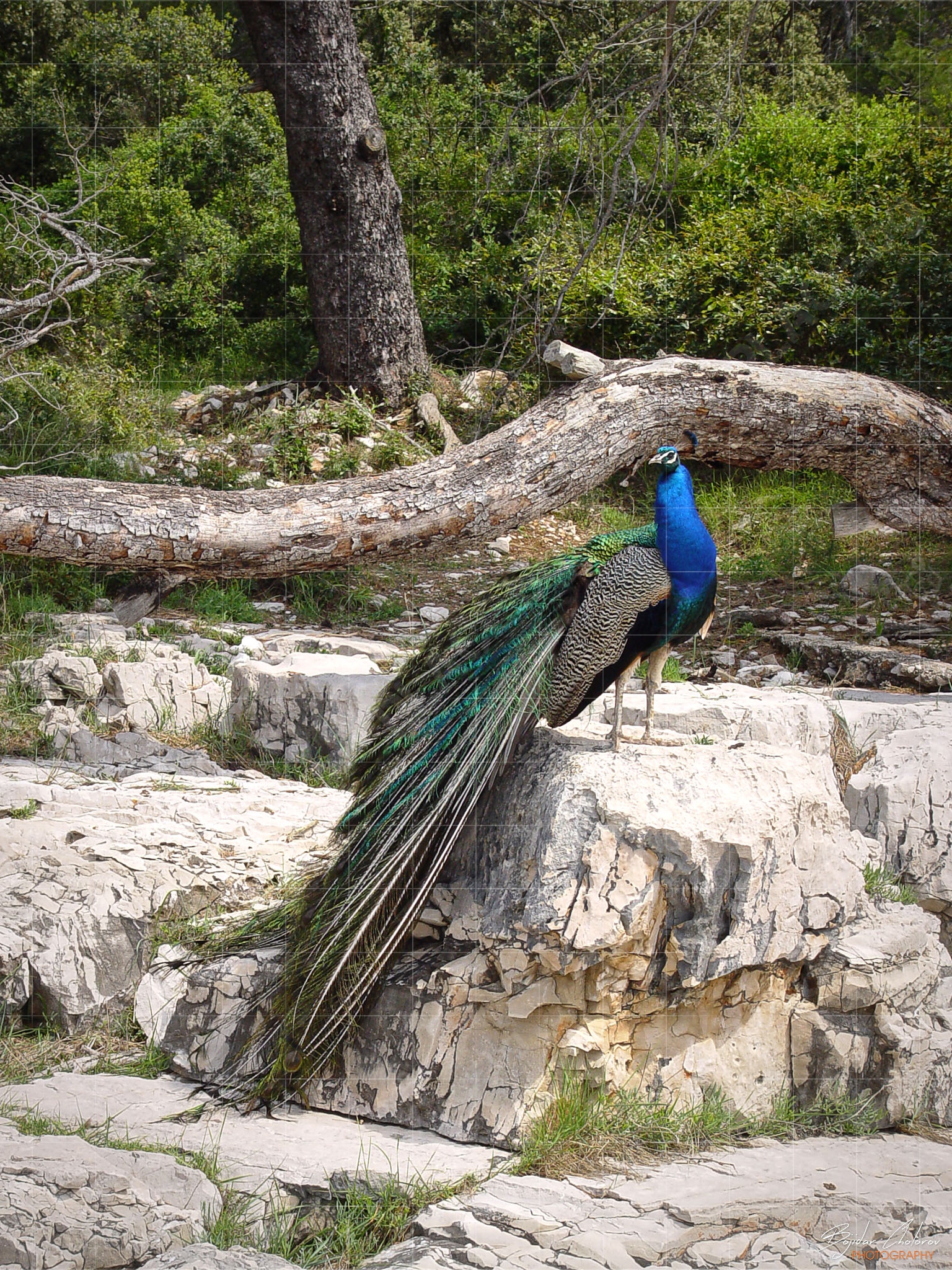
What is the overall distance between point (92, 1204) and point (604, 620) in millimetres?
2085

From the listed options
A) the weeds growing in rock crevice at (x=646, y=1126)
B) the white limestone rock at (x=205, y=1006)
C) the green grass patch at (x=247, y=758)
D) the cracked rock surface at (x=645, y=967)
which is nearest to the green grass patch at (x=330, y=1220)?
the weeds growing in rock crevice at (x=646, y=1126)

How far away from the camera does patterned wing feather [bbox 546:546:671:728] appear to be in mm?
3514

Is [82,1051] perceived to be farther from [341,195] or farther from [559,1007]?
[341,195]

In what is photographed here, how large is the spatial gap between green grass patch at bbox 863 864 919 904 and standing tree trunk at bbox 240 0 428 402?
6755 mm

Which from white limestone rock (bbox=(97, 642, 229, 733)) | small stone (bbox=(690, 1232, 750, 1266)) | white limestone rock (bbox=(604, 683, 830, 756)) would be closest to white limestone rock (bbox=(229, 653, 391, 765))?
white limestone rock (bbox=(97, 642, 229, 733))

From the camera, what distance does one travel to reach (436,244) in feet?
38.1

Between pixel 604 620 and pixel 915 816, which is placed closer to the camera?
pixel 604 620

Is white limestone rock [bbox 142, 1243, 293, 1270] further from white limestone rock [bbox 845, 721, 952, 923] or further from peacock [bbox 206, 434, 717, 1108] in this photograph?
white limestone rock [bbox 845, 721, 952, 923]

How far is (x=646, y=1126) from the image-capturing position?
317cm

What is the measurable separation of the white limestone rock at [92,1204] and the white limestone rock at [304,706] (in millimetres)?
2819

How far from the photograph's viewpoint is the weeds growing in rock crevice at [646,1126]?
10.00 ft

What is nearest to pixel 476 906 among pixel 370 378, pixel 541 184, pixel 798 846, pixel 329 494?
pixel 798 846

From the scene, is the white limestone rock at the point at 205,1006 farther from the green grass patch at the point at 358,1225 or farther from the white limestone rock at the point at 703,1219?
the white limestone rock at the point at 703,1219

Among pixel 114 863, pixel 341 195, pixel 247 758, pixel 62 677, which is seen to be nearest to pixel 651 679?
pixel 114 863
